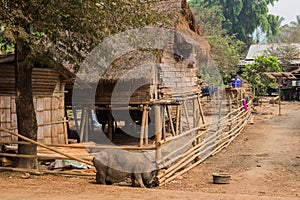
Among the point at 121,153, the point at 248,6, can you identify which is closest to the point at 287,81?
the point at 248,6

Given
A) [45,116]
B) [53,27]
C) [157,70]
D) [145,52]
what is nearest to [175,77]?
[157,70]

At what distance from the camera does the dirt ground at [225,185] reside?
6.84 m

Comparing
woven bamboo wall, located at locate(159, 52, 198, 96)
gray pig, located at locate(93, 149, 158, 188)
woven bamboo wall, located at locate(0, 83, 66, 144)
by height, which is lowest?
gray pig, located at locate(93, 149, 158, 188)

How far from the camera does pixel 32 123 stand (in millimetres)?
8750

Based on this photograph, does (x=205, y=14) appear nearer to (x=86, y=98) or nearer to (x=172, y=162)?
(x=86, y=98)

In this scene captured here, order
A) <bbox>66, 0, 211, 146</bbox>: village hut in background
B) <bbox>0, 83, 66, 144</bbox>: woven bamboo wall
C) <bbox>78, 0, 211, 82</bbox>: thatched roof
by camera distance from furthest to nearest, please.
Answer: <bbox>66, 0, 211, 146</bbox>: village hut in background → <bbox>0, 83, 66, 144</bbox>: woven bamboo wall → <bbox>78, 0, 211, 82</bbox>: thatched roof

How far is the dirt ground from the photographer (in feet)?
22.4

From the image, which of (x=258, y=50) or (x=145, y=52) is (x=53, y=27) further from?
(x=258, y=50)

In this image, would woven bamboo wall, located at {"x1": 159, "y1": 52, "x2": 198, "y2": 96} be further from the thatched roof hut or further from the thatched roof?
the thatched roof

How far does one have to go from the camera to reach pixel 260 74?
31.4 metres

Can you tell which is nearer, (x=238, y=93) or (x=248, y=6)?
(x=238, y=93)

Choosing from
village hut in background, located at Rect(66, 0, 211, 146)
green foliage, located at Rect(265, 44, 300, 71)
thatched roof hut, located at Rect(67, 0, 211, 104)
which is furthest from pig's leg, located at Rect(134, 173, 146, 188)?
green foliage, located at Rect(265, 44, 300, 71)

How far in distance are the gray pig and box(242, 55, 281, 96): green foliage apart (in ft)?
71.0

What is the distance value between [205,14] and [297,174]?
3196 cm
